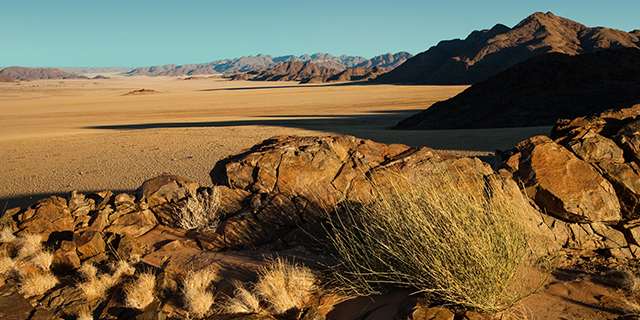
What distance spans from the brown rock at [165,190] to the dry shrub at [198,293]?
2.36 meters

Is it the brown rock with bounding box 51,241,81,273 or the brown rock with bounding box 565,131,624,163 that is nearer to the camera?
the brown rock with bounding box 51,241,81,273

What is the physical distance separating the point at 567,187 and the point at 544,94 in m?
16.3

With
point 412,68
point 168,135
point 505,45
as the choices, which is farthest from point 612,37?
point 168,135

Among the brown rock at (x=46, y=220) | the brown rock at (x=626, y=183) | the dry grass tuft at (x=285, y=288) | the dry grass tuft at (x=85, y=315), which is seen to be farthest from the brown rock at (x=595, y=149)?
the brown rock at (x=46, y=220)

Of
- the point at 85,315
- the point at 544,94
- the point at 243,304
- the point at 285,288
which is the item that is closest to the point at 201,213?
the point at 85,315

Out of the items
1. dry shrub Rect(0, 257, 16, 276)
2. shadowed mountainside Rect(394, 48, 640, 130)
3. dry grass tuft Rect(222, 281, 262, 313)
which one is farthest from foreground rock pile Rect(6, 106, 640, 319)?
shadowed mountainside Rect(394, 48, 640, 130)

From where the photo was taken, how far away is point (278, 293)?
11.6 feet

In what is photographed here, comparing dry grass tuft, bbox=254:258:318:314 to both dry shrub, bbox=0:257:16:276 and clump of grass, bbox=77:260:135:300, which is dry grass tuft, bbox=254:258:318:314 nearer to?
clump of grass, bbox=77:260:135:300

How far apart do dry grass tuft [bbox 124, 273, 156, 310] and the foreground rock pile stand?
2.9 inches

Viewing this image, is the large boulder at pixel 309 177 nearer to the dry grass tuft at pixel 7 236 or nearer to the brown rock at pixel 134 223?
the brown rock at pixel 134 223

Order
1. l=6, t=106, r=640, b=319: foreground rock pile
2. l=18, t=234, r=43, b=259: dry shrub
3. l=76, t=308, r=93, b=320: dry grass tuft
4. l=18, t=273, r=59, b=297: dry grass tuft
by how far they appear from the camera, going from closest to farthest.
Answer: l=76, t=308, r=93, b=320: dry grass tuft < l=18, t=273, r=59, b=297: dry grass tuft < l=6, t=106, r=640, b=319: foreground rock pile < l=18, t=234, r=43, b=259: dry shrub

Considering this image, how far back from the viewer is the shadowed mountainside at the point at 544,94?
1786cm

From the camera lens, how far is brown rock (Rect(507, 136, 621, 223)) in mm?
4902

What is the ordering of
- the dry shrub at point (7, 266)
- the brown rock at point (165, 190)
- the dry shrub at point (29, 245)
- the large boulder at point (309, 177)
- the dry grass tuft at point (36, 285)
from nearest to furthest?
the dry grass tuft at point (36, 285) → the dry shrub at point (7, 266) → the dry shrub at point (29, 245) → the large boulder at point (309, 177) → the brown rock at point (165, 190)
